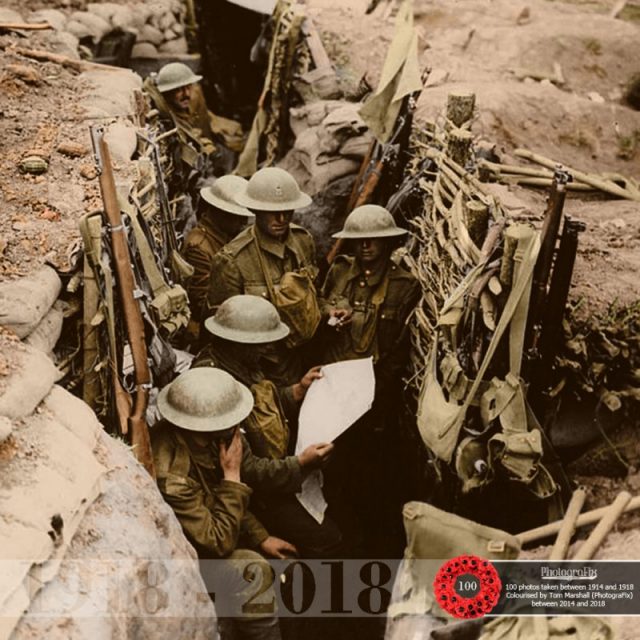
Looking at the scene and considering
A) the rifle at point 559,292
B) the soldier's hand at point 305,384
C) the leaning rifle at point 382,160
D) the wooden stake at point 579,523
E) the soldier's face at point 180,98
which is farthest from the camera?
the soldier's face at point 180,98

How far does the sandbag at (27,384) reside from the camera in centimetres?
307

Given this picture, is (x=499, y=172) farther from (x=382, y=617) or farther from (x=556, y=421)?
(x=382, y=617)

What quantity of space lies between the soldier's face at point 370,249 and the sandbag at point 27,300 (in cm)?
222

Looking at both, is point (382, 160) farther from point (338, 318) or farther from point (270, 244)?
point (338, 318)

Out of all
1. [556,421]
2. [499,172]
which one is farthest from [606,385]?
[499,172]

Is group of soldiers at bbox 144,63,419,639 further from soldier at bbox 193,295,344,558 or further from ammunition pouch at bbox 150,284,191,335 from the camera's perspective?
ammunition pouch at bbox 150,284,191,335

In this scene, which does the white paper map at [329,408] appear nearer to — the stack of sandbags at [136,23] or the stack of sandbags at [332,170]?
the stack of sandbags at [332,170]

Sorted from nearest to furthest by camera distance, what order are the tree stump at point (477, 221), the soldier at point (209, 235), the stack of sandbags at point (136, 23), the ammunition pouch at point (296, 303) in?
the tree stump at point (477, 221) → the ammunition pouch at point (296, 303) → the soldier at point (209, 235) → the stack of sandbags at point (136, 23)

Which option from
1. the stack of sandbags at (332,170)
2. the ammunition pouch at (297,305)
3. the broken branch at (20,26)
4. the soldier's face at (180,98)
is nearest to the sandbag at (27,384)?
the ammunition pouch at (297,305)

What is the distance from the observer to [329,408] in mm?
4762

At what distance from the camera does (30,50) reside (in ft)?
23.3

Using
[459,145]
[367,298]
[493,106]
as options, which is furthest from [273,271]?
[493,106]

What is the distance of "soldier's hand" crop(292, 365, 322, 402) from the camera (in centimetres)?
495

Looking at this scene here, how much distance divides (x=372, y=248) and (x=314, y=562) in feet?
6.83
